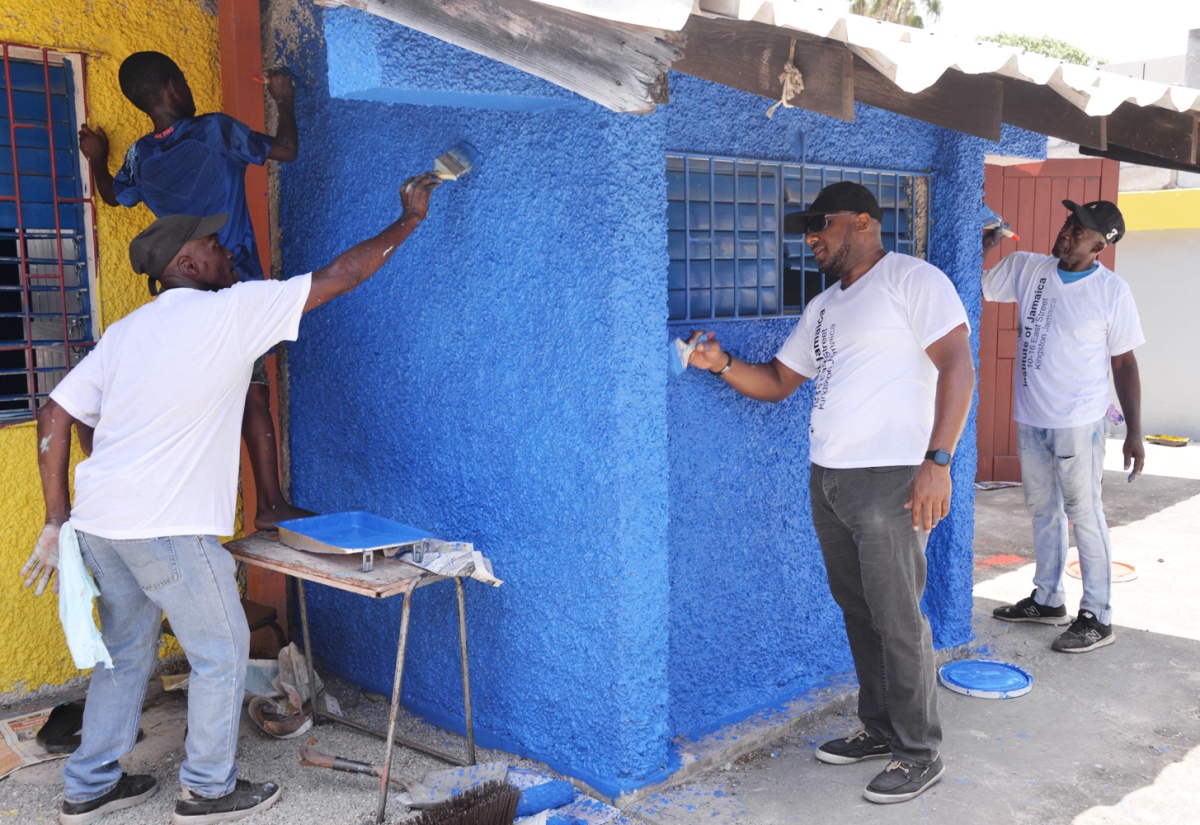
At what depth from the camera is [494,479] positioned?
3441mm

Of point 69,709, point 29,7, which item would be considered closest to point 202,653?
point 69,709

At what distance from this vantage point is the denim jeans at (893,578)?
10.6 ft

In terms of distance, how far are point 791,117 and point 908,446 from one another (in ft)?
4.44

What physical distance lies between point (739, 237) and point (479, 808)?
2.13 metres

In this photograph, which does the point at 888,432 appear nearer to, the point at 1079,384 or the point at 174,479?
the point at 1079,384

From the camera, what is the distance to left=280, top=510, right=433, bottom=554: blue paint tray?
3.20 metres

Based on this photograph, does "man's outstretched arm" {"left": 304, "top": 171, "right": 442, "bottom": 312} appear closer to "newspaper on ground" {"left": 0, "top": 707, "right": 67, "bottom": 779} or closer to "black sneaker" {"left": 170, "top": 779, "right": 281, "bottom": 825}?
"black sneaker" {"left": 170, "top": 779, "right": 281, "bottom": 825}

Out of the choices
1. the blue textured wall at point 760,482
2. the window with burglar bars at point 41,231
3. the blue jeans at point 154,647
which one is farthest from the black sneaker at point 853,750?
the window with burglar bars at point 41,231

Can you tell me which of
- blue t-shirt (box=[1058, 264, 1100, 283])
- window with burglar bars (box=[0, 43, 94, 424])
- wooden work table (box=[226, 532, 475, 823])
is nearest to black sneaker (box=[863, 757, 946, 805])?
wooden work table (box=[226, 532, 475, 823])

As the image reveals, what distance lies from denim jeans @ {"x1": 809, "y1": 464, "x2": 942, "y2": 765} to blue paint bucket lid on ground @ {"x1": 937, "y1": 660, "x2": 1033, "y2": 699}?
83 centimetres

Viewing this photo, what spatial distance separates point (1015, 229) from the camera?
8.59 meters

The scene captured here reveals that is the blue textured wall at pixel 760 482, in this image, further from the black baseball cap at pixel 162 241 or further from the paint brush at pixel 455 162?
the black baseball cap at pixel 162 241

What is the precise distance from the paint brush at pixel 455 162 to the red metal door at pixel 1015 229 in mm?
6128

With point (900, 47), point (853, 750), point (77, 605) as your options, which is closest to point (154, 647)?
point (77, 605)
